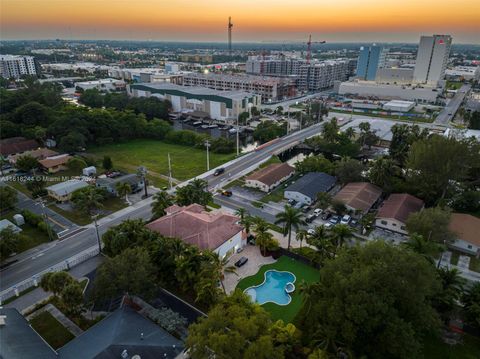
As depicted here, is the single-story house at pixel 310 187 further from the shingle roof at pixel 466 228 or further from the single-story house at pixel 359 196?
the shingle roof at pixel 466 228

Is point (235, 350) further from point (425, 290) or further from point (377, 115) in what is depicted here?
point (377, 115)

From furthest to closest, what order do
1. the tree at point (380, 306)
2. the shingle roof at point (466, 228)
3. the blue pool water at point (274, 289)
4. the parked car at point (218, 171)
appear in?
1. the parked car at point (218, 171)
2. the shingle roof at point (466, 228)
3. the blue pool water at point (274, 289)
4. the tree at point (380, 306)

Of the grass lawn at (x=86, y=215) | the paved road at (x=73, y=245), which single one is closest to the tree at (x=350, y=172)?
the paved road at (x=73, y=245)

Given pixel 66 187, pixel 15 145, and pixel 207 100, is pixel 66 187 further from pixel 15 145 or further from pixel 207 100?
pixel 207 100

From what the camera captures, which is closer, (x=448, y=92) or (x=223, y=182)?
(x=223, y=182)

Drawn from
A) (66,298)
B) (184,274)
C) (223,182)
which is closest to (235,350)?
(184,274)

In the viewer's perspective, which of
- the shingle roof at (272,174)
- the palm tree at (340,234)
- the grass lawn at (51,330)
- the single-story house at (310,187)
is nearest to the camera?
the grass lawn at (51,330)
